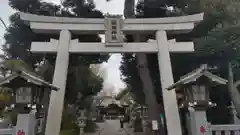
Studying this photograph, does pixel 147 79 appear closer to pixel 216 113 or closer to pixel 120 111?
pixel 216 113

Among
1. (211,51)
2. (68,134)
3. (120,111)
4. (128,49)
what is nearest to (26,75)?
(128,49)

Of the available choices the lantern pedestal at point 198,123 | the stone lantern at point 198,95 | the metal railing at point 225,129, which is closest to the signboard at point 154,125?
the stone lantern at point 198,95

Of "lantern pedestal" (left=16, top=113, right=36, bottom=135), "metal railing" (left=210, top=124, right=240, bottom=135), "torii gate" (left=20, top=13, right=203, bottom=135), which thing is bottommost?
"metal railing" (left=210, top=124, right=240, bottom=135)

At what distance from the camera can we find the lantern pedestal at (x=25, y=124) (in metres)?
5.50

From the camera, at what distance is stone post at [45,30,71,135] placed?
22.0 ft

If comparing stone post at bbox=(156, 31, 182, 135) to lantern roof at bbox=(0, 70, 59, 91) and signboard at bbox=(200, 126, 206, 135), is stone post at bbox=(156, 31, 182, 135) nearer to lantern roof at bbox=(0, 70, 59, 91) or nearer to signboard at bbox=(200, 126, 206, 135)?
signboard at bbox=(200, 126, 206, 135)

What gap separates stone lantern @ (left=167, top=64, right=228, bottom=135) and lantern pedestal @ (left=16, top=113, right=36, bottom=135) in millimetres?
3891

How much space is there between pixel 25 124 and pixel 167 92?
4.21 m

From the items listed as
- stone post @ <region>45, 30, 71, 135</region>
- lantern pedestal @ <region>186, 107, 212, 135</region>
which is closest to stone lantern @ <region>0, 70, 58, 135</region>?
stone post @ <region>45, 30, 71, 135</region>

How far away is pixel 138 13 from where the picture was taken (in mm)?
10414

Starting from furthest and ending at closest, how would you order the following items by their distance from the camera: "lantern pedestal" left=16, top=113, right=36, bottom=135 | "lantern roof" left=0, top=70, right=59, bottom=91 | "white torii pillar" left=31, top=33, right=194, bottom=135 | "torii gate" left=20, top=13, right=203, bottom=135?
"torii gate" left=20, top=13, right=203, bottom=135 < "white torii pillar" left=31, top=33, right=194, bottom=135 < "lantern roof" left=0, top=70, right=59, bottom=91 < "lantern pedestal" left=16, top=113, right=36, bottom=135

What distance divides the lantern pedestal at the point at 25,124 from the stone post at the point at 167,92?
3837 millimetres

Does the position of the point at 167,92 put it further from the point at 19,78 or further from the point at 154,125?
the point at 19,78

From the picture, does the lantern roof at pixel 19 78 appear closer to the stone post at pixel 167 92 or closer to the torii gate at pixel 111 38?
the torii gate at pixel 111 38
